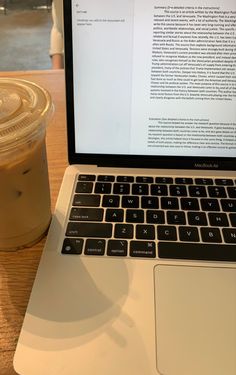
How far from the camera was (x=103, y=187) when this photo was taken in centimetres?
51

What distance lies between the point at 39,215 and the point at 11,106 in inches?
4.9

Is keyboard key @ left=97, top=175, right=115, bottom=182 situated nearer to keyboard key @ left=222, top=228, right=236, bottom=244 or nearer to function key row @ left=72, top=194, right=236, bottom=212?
function key row @ left=72, top=194, right=236, bottom=212

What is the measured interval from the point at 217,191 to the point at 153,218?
0.10 metres

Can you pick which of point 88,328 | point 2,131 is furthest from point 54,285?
point 2,131

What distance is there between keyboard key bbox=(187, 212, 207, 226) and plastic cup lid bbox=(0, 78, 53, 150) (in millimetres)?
206

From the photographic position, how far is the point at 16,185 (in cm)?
39

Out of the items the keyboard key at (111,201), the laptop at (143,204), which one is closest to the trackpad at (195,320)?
the laptop at (143,204)

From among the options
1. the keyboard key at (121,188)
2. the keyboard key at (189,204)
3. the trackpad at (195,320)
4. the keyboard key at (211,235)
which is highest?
the keyboard key at (121,188)

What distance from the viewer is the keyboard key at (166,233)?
442 mm

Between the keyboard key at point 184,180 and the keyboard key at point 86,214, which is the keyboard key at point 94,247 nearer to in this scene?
the keyboard key at point 86,214

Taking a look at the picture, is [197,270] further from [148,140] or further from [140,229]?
[148,140]

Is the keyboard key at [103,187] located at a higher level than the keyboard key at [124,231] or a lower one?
higher

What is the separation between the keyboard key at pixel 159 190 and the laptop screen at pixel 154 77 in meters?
0.05

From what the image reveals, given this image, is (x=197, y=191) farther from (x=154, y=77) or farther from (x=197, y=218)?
(x=154, y=77)
